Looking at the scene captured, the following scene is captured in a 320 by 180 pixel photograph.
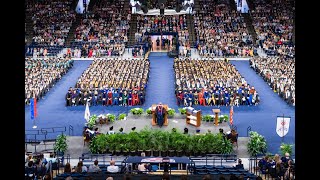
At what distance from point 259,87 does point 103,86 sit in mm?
11510

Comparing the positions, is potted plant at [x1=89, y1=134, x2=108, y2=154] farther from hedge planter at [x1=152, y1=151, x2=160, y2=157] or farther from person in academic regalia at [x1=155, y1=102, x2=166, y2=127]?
person in academic regalia at [x1=155, y1=102, x2=166, y2=127]

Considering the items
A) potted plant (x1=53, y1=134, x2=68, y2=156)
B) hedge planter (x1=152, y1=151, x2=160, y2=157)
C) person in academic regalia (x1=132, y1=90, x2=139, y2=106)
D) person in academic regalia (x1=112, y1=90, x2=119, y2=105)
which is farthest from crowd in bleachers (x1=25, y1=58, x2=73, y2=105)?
hedge planter (x1=152, y1=151, x2=160, y2=157)

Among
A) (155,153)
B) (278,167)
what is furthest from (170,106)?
(278,167)

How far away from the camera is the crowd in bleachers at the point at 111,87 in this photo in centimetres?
3291

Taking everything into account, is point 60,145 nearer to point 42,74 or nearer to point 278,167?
point 278,167

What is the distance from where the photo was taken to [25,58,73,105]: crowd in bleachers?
34688 mm

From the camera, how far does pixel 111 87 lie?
115ft

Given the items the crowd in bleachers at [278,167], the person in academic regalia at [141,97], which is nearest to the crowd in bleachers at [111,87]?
the person in academic regalia at [141,97]

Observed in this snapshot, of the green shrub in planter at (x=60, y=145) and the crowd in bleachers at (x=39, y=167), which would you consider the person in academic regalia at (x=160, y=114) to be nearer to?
the green shrub in planter at (x=60, y=145)

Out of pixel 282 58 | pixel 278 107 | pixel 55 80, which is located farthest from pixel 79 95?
pixel 282 58

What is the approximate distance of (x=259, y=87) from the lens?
37.7 meters

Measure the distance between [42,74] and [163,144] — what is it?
66.7 ft

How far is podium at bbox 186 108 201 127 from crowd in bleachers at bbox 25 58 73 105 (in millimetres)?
11761
